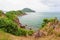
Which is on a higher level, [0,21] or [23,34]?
[0,21]

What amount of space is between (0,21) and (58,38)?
42.1ft

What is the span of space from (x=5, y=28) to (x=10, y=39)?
24.7ft

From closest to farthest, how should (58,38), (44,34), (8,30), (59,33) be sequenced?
(58,38) < (59,33) < (44,34) < (8,30)

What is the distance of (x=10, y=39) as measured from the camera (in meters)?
23.9

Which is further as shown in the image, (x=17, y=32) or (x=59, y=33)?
(x=17, y=32)

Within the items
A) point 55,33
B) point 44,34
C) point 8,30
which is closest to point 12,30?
point 8,30

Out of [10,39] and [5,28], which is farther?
[5,28]

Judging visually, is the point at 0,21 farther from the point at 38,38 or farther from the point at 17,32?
the point at 38,38

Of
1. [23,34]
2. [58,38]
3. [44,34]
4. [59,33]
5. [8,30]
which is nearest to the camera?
[58,38]

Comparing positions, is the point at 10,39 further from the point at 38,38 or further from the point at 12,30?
the point at 12,30

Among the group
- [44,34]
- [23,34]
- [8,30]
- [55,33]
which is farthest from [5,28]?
[55,33]

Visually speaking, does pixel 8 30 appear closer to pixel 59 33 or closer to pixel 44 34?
pixel 44 34

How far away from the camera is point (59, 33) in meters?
25.3

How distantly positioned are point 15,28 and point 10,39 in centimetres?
842
